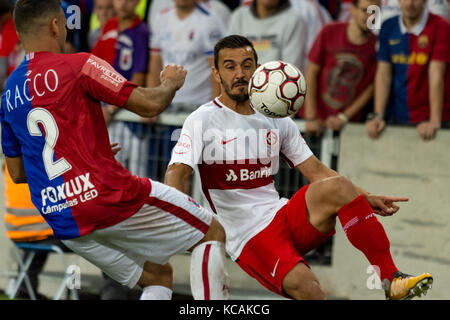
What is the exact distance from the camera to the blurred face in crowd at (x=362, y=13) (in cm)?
742

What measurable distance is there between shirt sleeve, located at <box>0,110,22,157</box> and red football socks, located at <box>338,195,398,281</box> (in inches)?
86.9

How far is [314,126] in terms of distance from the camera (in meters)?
7.59

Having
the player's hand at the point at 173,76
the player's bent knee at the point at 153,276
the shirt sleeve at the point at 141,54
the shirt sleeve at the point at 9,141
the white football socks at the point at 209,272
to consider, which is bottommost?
the player's bent knee at the point at 153,276

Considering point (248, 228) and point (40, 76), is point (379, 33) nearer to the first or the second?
point (248, 228)

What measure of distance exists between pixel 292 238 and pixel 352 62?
277 cm

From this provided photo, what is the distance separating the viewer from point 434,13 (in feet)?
25.5

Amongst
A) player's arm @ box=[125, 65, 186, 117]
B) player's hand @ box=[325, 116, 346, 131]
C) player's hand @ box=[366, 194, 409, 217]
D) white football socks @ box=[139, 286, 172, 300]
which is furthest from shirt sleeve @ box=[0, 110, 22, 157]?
player's hand @ box=[325, 116, 346, 131]

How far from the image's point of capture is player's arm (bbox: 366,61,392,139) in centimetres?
745

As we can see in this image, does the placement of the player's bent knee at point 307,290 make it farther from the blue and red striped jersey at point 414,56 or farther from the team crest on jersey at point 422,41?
the team crest on jersey at point 422,41

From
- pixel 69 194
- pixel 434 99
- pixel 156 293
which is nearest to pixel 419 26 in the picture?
pixel 434 99

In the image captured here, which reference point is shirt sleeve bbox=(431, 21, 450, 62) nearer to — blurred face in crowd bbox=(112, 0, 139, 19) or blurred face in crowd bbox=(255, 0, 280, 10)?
blurred face in crowd bbox=(255, 0, 280, 10)

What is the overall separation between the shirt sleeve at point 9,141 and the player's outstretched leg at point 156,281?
1119mm
